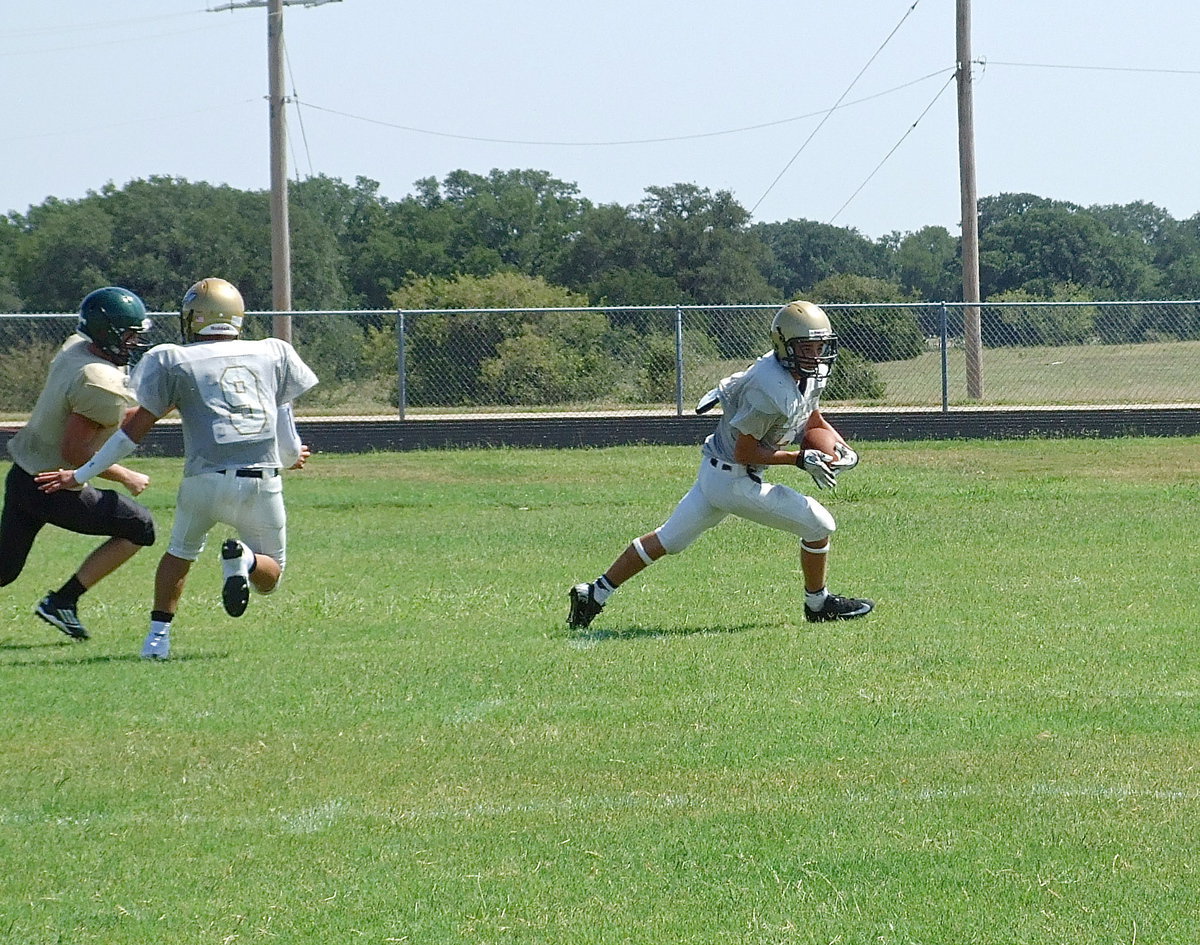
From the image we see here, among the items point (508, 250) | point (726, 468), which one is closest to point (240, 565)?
point (726, 468)

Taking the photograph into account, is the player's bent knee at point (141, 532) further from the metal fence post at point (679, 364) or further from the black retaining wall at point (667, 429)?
the metal fence post at point (679, 364)

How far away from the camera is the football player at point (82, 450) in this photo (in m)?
9.06

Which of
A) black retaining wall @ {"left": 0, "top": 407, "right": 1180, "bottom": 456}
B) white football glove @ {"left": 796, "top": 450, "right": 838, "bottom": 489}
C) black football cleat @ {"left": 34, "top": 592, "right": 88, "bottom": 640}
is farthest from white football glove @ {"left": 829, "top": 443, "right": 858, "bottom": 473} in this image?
black retaining wall @ {"left": 0, "top": 407, "right": 1180, "bottom": 456}

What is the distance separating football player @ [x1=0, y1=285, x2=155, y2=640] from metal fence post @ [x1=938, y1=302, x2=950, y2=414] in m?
15.2

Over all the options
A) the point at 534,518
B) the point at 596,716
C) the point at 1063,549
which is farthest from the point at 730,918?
the point at 534,518

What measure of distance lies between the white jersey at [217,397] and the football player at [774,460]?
1.89 m

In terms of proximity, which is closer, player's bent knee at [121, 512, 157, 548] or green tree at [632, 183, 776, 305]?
player's bent knee at [121, 512, 157, 548]

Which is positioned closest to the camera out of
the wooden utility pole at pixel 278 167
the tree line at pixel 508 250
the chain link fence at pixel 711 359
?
the chain link fence at pixel 711 359

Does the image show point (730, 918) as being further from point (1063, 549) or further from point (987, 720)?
point (1063, 549)

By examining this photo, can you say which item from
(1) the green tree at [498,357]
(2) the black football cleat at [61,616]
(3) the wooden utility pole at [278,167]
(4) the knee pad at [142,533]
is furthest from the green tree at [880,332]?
(2) the black football cleat at [61,616]

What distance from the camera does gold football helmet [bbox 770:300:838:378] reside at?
28.9ft

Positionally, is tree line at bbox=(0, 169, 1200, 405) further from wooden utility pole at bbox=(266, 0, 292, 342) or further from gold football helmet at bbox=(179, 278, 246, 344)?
gold football helmet at bbox=(179, 278, 246, 344)

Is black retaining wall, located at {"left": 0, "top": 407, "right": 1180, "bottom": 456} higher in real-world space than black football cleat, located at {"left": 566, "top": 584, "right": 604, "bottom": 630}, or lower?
higher

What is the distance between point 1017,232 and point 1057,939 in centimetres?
6974
